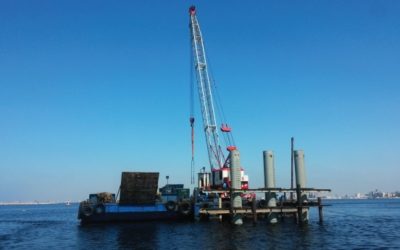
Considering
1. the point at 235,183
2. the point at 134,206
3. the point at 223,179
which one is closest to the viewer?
the point at 235,183

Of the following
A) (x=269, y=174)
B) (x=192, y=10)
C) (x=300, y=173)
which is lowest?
(x=269, y=174)

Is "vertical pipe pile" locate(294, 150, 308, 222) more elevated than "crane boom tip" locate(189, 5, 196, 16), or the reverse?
"crane boom tip" locate(189, 5, 196, 16)

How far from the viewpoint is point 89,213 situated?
5997cm

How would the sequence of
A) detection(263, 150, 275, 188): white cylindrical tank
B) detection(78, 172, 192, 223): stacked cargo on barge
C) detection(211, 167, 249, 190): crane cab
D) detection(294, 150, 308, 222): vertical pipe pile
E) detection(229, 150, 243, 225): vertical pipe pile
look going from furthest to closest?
detection(211, 167, 249, 190): crane cab, detection(78, 172, 192, 223): stacked cargo on barge, detection(294, 150, 308, 222): vertical pipe pile, detection(263, 150, 275, 188): white cylindrical tank, detection(229, 150, 243, 225): vertical pipe pile

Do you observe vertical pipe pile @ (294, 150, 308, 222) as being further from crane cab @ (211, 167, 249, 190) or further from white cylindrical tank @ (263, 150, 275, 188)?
crane cab @ (211, 167, 249, 190)

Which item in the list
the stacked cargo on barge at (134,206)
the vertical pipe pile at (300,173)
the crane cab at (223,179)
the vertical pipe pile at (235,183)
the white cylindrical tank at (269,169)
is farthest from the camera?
the crane cab at (223,179)

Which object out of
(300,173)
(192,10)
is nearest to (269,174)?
(300,173)

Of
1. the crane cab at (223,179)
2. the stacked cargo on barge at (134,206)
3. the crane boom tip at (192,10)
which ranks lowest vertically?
the stacked cargo on barge at (134,206)

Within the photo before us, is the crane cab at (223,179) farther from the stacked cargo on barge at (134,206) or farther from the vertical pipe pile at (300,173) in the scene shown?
the vertical pipe pile at (300,173)

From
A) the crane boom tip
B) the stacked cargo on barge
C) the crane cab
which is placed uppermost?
the crane boom tip

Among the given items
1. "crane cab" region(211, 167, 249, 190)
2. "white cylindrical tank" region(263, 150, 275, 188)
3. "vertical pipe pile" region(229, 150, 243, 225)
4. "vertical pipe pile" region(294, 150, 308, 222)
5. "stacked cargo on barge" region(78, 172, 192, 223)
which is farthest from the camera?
"crane cab" region(211, 167, 249, 190)

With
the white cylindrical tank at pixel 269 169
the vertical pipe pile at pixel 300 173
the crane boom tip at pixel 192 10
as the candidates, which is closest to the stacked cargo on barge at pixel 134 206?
the white cylindrical tank at pixel 269 169

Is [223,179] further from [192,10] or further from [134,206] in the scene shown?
[192,10]

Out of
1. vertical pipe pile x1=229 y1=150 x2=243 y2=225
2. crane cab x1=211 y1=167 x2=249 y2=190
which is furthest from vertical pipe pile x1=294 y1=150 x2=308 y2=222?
crane cab x1=211 y1=167 x2=249 y2=190
